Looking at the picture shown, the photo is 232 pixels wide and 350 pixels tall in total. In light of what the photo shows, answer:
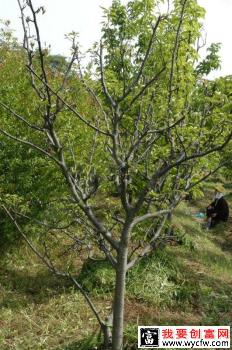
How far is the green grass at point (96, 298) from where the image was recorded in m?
6.08

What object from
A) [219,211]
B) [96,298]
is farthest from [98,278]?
[219,211]

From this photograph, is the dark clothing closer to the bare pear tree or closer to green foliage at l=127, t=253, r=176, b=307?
green foliage at l=127, t=253, r=176, b=307

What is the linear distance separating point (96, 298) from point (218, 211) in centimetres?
739

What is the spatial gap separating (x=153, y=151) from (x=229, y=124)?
160cm

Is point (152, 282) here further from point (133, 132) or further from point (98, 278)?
point (133, 132)

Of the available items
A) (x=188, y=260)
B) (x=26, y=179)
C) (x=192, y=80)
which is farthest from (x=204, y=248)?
(x=192, y=80)

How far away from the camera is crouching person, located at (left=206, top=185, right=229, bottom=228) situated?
13.5 m

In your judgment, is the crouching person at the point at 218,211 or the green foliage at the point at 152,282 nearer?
the green foliage at the point at 152,282

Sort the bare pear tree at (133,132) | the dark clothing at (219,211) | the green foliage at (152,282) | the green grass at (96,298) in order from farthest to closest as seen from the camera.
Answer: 1. the dark clothing at (219,211)
2. the green foliage at (152,282)
3. the green grass at (96,298)
4. the bare pear tree at (133,132)

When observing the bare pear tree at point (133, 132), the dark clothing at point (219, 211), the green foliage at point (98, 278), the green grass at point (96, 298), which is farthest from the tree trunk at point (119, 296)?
the dark clothing at point (219, 211)

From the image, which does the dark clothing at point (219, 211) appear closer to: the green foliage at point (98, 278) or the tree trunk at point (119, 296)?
the green foliage at point (98, 278)

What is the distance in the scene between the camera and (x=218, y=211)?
535 inches

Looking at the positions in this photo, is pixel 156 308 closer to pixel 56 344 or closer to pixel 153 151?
pixel 56 344

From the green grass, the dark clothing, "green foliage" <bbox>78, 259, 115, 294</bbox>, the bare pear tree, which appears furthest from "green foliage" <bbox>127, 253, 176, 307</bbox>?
the dark clothing
